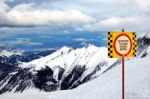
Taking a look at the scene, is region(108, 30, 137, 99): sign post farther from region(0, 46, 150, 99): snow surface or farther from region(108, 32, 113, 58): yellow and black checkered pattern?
region(0, 46, 150, 99): snow surface

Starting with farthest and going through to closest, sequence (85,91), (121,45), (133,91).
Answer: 1. (85,91)
2. (133,91)
3. (121,45)

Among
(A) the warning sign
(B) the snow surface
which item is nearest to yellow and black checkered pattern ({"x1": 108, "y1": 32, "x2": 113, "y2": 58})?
(A) the warning sign

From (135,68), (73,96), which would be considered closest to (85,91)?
(73,96)

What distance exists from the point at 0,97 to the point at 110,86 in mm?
16949

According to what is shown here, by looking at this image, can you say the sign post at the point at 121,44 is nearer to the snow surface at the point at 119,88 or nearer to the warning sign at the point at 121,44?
the warning sign at the point at 121,44

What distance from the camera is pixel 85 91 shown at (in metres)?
39.5

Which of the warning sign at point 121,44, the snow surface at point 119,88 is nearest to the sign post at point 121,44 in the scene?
the warning sign at point 121,44

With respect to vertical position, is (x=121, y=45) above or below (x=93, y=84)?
above

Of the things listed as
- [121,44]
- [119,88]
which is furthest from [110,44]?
[119,88]

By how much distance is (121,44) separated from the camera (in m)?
23.2

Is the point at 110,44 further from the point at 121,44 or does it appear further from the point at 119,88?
the point at 119,88

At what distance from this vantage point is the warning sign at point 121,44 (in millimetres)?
23078

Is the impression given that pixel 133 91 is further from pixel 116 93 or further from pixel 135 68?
pixel 135 68

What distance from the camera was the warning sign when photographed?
75.7 ft
